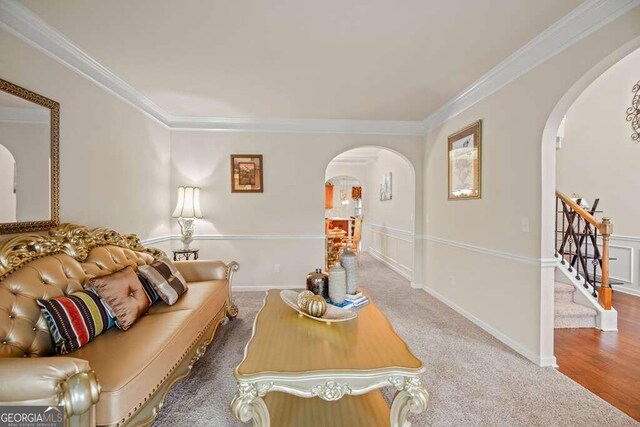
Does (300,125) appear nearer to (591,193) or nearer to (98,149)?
(98,149)

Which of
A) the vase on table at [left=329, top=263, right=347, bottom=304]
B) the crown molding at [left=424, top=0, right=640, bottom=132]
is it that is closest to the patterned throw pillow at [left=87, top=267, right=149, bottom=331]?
the vase on table at [left=329, top=263, right=347, bottom=304]

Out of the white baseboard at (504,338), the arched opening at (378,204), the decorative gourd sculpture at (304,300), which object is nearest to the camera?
the decorative gourd sculpture at (304,300)

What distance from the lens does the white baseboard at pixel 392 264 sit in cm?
541

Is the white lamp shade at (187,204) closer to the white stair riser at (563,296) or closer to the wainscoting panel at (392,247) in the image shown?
the wainscoting panel at (392,247)

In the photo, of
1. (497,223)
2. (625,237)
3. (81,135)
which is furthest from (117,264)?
(625,237)

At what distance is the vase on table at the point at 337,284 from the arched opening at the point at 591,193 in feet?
5.56

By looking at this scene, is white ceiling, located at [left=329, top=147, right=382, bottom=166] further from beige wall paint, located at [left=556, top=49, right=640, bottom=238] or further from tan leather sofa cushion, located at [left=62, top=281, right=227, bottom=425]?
tan leather sofa cushion, located at [left=62, top=281, right=227, bottom=425]

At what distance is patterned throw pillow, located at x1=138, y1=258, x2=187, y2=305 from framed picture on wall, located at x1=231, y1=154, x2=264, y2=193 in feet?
6.75

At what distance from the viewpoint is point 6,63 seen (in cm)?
204

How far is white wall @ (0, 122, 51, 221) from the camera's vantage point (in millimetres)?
2082

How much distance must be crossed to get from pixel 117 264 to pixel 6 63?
1.60m

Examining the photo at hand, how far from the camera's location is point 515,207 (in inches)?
109

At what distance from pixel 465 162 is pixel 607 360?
223 centimetres

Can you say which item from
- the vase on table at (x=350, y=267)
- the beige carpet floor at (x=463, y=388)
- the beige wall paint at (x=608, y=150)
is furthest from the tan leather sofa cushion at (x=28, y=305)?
the beige wall paint at (x=608, y=150)
